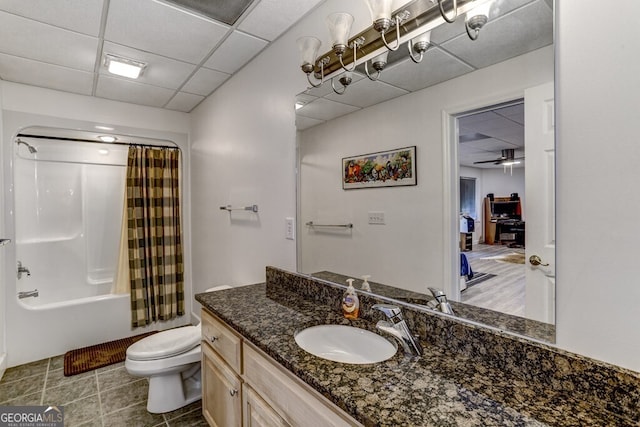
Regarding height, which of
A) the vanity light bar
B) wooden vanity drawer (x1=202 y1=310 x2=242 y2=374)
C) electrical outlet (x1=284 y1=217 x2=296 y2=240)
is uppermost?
the vanity light bar

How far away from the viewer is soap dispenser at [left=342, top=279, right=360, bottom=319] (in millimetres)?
1324

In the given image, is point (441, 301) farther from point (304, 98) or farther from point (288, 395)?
point (304, 98)

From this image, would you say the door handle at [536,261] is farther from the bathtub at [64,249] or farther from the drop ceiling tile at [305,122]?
the bathtub at [64,249]

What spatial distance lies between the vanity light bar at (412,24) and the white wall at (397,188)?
22cm

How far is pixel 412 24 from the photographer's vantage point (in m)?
1.16

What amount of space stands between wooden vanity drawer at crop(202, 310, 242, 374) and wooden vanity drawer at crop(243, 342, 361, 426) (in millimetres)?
68

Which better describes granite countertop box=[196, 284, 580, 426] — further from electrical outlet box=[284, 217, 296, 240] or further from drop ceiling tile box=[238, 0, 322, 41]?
drop ceiling tile box=[238, 0, 322, 41]

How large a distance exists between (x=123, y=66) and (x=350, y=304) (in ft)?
7.79

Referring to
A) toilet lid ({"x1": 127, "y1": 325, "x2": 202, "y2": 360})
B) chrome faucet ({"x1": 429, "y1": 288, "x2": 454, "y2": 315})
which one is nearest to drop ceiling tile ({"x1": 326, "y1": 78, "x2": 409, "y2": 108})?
chrome faucet ({"x1": 429, "y1": 288, "x2": 454, "y2": 315})

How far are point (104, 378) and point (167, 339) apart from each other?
770mm

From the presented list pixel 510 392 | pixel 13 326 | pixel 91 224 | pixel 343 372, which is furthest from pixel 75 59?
pixel 510 392

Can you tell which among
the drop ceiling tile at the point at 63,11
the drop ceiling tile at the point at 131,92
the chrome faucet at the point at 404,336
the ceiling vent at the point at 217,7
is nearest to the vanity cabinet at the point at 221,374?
the chrome faucet at the point at 404,336

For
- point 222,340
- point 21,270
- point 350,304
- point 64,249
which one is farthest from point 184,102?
point 350,304

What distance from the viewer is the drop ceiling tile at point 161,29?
1648 millimetres
